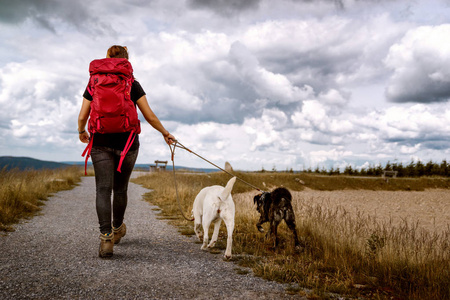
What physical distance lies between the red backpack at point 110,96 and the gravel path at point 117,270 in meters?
1.60

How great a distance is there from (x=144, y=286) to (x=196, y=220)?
80.8 inches

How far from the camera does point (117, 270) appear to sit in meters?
3.96

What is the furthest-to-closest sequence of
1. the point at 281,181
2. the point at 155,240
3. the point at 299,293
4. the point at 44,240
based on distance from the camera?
the point at 281,181 < the point at 155,240 < the point at 44,240 < the point at 299,293

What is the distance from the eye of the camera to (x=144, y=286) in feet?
11.4

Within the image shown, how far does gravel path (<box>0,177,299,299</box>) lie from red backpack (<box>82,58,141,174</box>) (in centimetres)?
160

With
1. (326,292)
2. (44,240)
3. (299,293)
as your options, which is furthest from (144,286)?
(44,240)

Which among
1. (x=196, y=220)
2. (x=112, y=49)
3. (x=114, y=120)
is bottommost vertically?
(x=196, y=220)

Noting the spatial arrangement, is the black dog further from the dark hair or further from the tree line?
the tree line

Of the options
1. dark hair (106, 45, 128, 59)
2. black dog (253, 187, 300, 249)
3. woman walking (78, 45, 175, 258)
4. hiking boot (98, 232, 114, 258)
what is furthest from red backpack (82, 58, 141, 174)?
black dog (253, 187, 300, 249)

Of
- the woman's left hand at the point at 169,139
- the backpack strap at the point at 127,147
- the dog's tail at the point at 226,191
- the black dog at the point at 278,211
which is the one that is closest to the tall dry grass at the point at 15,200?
the backpack strap at the point at 127,147

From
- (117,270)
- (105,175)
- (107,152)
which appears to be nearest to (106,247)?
(117,270)

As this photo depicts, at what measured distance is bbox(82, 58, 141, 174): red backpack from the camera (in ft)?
13.6

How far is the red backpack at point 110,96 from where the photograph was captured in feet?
13.6

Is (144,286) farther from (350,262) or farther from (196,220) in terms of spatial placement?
(350,262)
